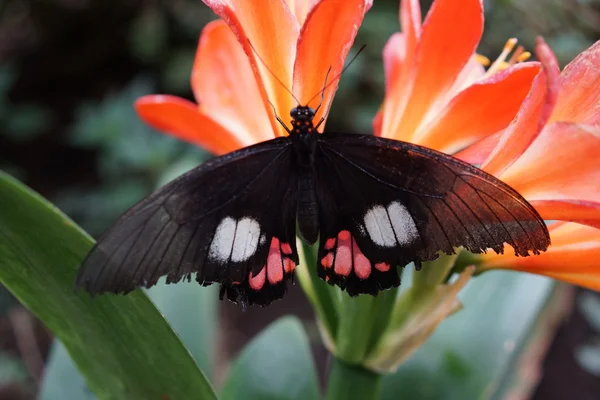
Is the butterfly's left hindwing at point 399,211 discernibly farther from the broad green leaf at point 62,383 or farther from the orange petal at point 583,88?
the broad green leaf at point 62,383

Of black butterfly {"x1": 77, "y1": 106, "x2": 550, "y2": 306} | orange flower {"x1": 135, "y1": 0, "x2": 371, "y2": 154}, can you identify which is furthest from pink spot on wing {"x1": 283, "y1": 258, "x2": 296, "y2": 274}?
orange flower {"x1": 135, "y1": 0, "x2": 371, "y2": 154}

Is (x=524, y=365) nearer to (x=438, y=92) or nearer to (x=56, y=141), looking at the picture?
(x=438, y=92)

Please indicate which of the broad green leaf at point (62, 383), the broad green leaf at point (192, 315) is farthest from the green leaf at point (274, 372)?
the broad green leaf at point (62, 383)

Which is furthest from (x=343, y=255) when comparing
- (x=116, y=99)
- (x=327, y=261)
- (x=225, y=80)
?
(x=116, y=99)

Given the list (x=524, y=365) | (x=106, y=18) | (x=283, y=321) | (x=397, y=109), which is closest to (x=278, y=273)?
(x=397, y=109)

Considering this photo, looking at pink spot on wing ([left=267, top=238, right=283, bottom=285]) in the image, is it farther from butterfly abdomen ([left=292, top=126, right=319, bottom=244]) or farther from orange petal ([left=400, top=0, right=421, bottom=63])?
orange petal ([left=400, top=0, right=421, bottom=63])
